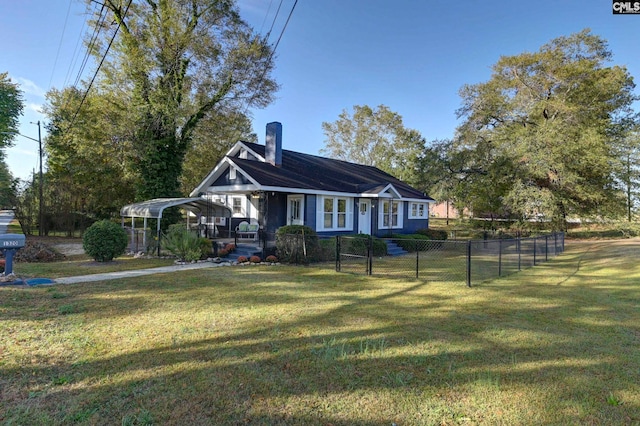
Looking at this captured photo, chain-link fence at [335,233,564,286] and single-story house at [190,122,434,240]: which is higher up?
single-story house at [190,122,434,240]

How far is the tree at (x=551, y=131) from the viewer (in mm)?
22062

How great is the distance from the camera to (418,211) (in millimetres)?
21984

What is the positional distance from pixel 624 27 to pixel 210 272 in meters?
18.8

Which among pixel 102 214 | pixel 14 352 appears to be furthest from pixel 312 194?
pixel 102 214

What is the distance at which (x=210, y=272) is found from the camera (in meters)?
9.75

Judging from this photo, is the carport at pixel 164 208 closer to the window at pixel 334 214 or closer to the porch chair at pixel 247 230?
the porch chair at pixel 247 230

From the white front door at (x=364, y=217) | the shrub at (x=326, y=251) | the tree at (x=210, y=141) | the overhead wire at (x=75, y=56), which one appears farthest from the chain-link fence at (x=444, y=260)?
the overhead wire at (x=75, y=56)

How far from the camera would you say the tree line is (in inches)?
695

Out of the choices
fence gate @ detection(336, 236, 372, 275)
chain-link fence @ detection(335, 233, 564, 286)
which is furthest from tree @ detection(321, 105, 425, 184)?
fence gate @ detection(336, 236, 372, 275)

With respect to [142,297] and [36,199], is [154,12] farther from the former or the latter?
[142,297]

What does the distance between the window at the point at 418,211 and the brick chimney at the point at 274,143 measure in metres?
9.16

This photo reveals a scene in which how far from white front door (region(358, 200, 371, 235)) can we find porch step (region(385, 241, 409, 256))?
5.70 ft

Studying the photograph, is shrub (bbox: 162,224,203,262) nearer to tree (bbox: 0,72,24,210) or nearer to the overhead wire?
the overhead wire

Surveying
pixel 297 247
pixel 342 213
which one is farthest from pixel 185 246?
pixel 342 213
